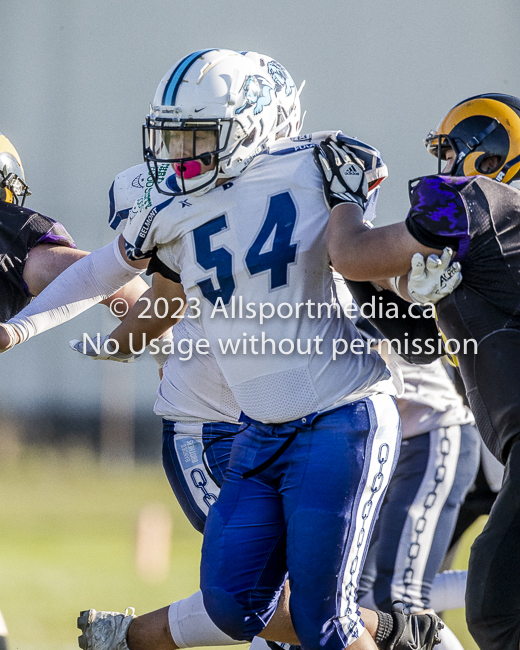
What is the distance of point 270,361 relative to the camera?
6.50ft

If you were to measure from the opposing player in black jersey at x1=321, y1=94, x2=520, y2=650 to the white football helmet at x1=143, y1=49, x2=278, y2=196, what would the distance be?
314 millimetres

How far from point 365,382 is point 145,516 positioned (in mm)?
4479

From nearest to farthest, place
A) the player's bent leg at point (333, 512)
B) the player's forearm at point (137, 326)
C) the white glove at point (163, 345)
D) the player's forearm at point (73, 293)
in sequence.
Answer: the player's bent leg at point (333, 512), the player's forearm at point (73, 293), the player's forearm at point (137, 326), the white glove at point (163, 345)

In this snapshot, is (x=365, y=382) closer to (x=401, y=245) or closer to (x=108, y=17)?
(x=401, y=245)

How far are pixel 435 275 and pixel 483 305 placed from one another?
12cm

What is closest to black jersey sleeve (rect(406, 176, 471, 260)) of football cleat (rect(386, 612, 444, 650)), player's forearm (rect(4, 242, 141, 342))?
player's forearm (rect(4, 242, 141, 342))

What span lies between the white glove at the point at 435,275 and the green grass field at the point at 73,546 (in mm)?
1918

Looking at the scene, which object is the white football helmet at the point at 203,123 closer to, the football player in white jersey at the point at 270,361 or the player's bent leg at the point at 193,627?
the football player in white jersey at the point at 270,361

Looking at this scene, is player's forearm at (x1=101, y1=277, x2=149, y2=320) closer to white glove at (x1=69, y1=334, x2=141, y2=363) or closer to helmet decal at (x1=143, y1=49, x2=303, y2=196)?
white glove at (x1=69, y1=334, x2=141, y2=363)

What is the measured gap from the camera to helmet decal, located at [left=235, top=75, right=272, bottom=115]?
81.8 inches

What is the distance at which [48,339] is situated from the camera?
7965mm

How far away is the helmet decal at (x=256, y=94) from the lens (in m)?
2.08

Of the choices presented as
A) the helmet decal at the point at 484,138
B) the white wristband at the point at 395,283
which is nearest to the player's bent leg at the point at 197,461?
the white wristband at the point at 395,283

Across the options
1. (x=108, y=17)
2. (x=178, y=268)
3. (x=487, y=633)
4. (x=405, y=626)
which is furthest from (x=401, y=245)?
(x=108, y=17)
